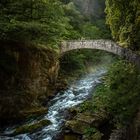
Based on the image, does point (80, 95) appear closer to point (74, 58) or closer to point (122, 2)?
point (122, 2)

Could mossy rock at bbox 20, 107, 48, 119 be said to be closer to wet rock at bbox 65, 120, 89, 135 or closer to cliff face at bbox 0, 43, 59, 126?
cliff face at bbox 0, 43, 59, 126

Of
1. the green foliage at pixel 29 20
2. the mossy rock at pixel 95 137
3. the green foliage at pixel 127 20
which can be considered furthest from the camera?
the green foliage at pixel 127 20

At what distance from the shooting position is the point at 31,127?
2803 cm

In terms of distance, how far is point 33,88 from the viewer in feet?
113

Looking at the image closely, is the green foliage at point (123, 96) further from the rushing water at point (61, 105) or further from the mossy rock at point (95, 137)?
the rushing water at point (61, 105)

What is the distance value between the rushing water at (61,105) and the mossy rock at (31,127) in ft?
1.29

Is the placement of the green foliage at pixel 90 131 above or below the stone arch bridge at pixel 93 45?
below

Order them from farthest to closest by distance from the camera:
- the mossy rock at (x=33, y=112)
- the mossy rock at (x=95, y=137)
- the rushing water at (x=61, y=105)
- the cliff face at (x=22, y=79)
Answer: the mossy rock at (x=33, y=112), the cliff face at (x=22, y=79), the rushing water at (x=61, y=105), the mossy rock at (x=95, y=137)

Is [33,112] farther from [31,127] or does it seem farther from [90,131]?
[90,131]

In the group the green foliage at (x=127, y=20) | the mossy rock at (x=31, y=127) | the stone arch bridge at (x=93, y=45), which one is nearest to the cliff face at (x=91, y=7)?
the stone arch bridge at (x=93, y=45)

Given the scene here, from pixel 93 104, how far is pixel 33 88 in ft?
20.1

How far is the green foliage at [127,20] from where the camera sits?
33.2 meters

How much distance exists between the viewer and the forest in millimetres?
25250

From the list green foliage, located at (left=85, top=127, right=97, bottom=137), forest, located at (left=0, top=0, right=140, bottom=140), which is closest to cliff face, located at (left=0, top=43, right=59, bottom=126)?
forest, located at (left=0, top=0, right=140, bottom=140)
